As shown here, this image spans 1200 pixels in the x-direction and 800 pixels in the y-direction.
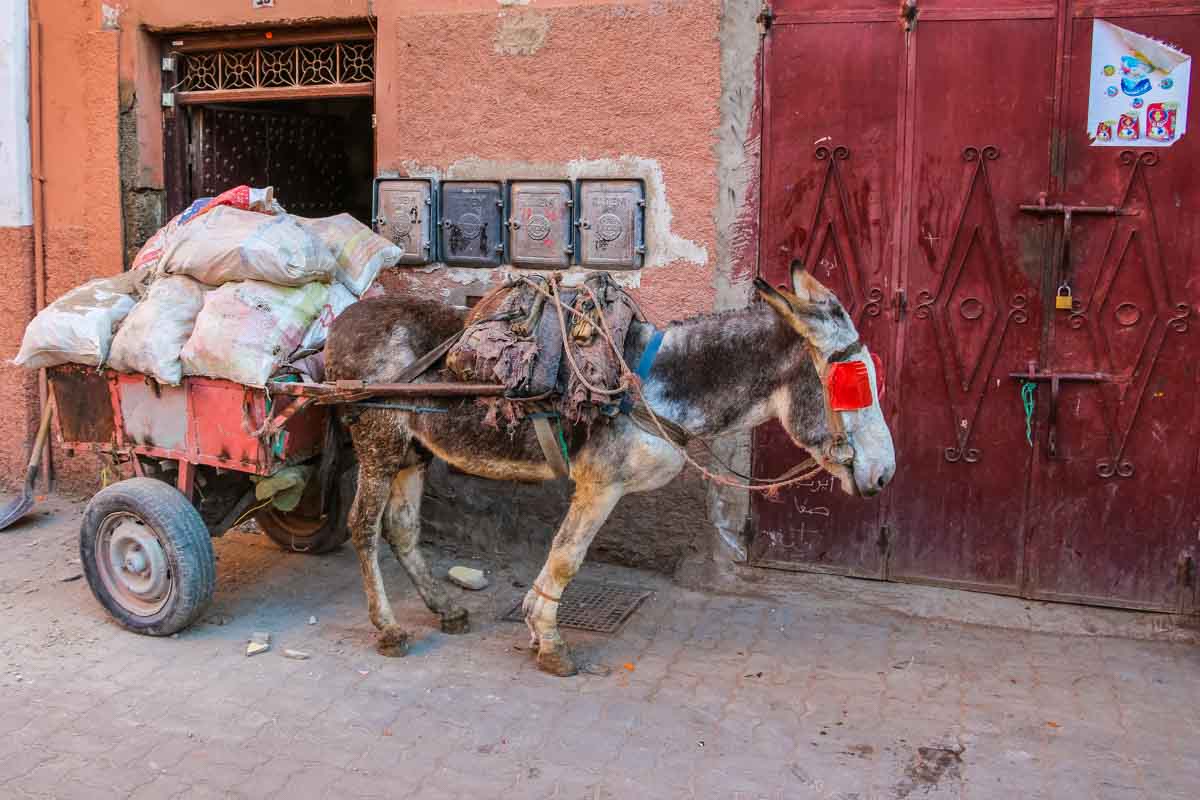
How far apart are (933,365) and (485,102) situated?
2638 millimetres

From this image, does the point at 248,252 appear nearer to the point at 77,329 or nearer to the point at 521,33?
the point at 77,329

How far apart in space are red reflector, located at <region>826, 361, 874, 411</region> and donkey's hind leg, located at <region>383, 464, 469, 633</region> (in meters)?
1.97

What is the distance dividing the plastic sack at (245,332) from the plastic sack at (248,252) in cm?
9

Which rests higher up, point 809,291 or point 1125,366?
point 809,291

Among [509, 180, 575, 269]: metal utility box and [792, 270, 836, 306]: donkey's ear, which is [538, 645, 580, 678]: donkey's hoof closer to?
[792, 270, 836, 306]: donkey's ear

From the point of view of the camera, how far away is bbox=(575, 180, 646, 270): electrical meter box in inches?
219

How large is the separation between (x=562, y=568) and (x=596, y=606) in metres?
0.93

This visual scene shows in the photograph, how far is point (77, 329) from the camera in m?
4.92

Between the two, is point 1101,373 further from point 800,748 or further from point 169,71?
point 169,71

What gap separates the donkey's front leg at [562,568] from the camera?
449 cm

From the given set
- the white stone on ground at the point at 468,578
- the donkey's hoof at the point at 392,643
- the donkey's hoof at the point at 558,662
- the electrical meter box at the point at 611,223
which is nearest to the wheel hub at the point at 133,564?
the donkey's hoof at the point at 392,643

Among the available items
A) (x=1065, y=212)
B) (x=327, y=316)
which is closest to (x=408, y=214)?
(x=327, y=316)

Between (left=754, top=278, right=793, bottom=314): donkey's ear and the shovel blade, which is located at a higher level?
(left=754, top=278, right=793, bottom=314): donkey's ear

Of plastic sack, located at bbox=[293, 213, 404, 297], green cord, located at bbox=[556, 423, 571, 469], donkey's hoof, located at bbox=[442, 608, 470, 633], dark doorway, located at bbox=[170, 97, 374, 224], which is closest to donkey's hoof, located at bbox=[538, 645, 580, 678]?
donkey's hoof, located at bbox=[442, 608, 470, 633]
